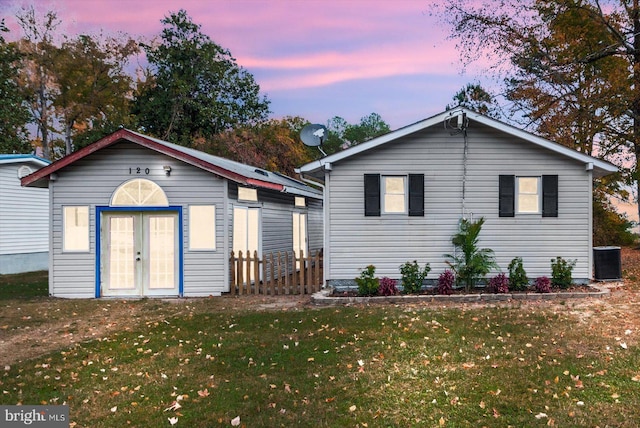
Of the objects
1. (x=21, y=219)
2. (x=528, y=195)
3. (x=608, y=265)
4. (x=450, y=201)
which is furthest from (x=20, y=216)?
(x=608, y=265)

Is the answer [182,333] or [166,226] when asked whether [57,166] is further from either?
[182,333]

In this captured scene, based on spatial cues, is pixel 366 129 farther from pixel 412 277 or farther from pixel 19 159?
pixel 412 277

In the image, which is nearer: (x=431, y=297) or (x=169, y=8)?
(x=431, y=297)

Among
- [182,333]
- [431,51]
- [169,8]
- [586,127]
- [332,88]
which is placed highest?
[169,8]

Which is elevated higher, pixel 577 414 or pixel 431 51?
pixel 431 51

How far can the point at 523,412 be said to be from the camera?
5082 mm

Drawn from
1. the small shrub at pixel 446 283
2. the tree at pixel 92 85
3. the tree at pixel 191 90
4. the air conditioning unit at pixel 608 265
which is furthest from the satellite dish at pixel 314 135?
the tree at pixel 92 85

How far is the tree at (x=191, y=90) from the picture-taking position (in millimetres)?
40250

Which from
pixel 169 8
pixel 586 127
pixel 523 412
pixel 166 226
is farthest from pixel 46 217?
pixel 169 8

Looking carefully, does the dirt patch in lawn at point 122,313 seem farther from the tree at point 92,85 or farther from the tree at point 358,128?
the tree at point 358,128

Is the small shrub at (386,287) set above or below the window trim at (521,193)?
below

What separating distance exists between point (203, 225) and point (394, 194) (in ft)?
16.3

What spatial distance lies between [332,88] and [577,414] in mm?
33036

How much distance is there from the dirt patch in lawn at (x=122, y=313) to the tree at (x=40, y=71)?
30.7m
